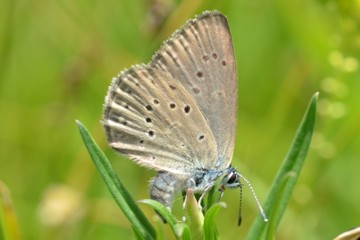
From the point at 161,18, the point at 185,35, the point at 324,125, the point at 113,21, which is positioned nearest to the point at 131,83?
the point at 185,35

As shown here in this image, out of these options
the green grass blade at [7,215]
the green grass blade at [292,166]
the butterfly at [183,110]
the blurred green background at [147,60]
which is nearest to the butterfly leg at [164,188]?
the butterfly at [183,110]

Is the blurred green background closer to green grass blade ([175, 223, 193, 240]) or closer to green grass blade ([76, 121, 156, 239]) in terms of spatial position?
green grass blade ([76, 121, 156, 239])

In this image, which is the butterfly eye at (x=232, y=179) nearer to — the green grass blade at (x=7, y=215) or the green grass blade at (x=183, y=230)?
the green grass blade at (x=183, y=230)

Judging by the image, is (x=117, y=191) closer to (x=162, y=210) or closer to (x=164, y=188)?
(x=162, y=210)

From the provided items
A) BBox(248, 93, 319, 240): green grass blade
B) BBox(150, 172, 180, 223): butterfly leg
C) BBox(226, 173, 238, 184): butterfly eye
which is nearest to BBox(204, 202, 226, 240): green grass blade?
BBox(248, 93, 319, 240): green grass blade

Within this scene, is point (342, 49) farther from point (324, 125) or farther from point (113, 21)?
point (113, 21)

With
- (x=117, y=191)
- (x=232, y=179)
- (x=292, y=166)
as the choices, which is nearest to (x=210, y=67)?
(x=232, y=179)

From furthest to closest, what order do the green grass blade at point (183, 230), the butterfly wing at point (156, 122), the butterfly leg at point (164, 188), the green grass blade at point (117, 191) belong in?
1. the butterfly wing at point (156, 122)
2. the butterfly leg at point (164, 188)
3. the green grass blade at point (117, 191)
4. the green grass blade at point (183, 230)
